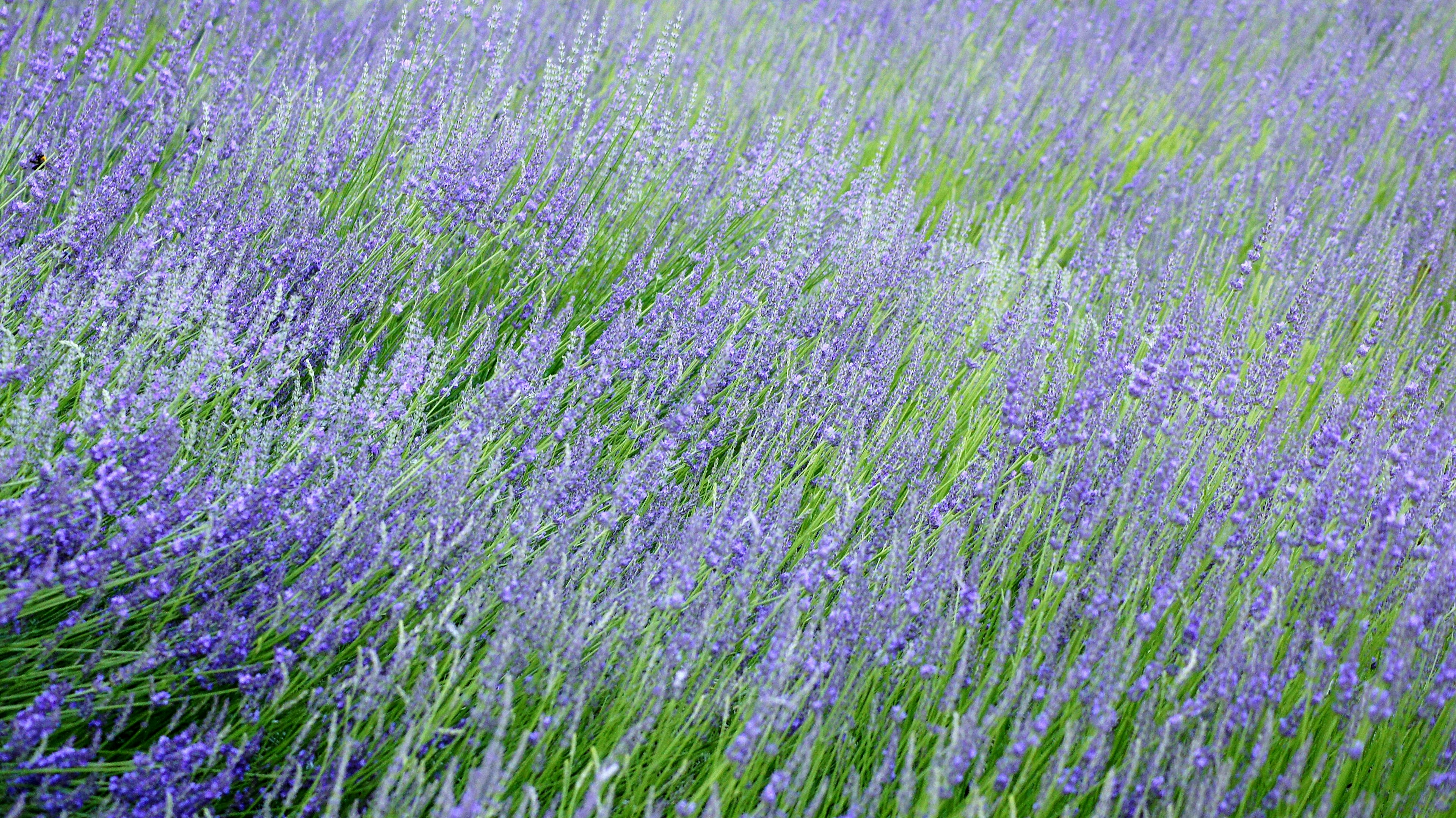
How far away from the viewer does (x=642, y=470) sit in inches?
76.3

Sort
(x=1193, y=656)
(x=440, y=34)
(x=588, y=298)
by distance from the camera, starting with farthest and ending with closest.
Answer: (x=440, y=34), (x=588, y=298), (x=1193, y=656)

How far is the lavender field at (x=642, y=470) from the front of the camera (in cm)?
146

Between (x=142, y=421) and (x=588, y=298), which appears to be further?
(x=588, y=298)

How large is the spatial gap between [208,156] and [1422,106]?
16.7 feet

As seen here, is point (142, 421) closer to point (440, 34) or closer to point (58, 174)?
point (58, 174)

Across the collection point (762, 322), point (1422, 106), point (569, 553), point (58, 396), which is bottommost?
point (569, 553)

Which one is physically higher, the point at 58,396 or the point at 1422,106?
the point at 1422,106

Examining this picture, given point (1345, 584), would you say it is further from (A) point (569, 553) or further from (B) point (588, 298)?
(B) point (588, 298)

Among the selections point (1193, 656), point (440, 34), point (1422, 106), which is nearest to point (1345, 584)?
point (1193, 656)

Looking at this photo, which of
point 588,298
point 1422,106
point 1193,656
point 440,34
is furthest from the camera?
point 1422,106

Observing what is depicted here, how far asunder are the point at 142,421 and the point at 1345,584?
1.91 m

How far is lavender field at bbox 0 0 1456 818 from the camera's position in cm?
146

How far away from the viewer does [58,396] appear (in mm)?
1517

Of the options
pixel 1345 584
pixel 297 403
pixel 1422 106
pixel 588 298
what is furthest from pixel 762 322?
pixel 1422 106
